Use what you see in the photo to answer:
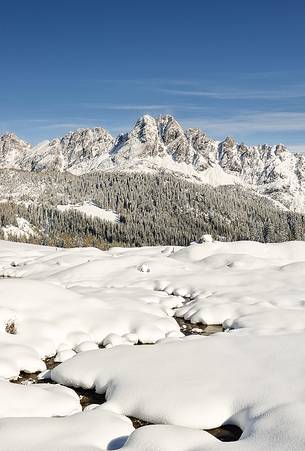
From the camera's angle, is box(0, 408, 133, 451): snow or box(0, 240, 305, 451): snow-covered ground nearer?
box(0, 408, 133, 451): snow

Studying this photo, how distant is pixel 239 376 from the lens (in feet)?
53.3

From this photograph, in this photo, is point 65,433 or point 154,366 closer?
point 65,433

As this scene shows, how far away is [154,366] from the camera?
704 inches

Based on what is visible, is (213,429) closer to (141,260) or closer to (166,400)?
(166,400)

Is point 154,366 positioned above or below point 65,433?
below

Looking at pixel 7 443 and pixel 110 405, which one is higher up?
pixel 7 443

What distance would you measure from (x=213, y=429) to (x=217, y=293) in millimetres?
24882

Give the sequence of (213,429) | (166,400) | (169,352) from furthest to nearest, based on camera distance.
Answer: (169,352) < (166,400) < (213,429)

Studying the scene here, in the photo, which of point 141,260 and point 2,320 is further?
point 141,260

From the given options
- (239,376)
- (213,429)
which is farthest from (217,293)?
(213,429)

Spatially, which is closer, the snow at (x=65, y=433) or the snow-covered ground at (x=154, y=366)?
the snow at (x=65, y=433)

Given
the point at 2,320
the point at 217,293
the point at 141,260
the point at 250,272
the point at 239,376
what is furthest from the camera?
the point at 141,260

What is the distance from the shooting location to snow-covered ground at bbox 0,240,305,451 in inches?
453

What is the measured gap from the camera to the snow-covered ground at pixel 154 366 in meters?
11.5
